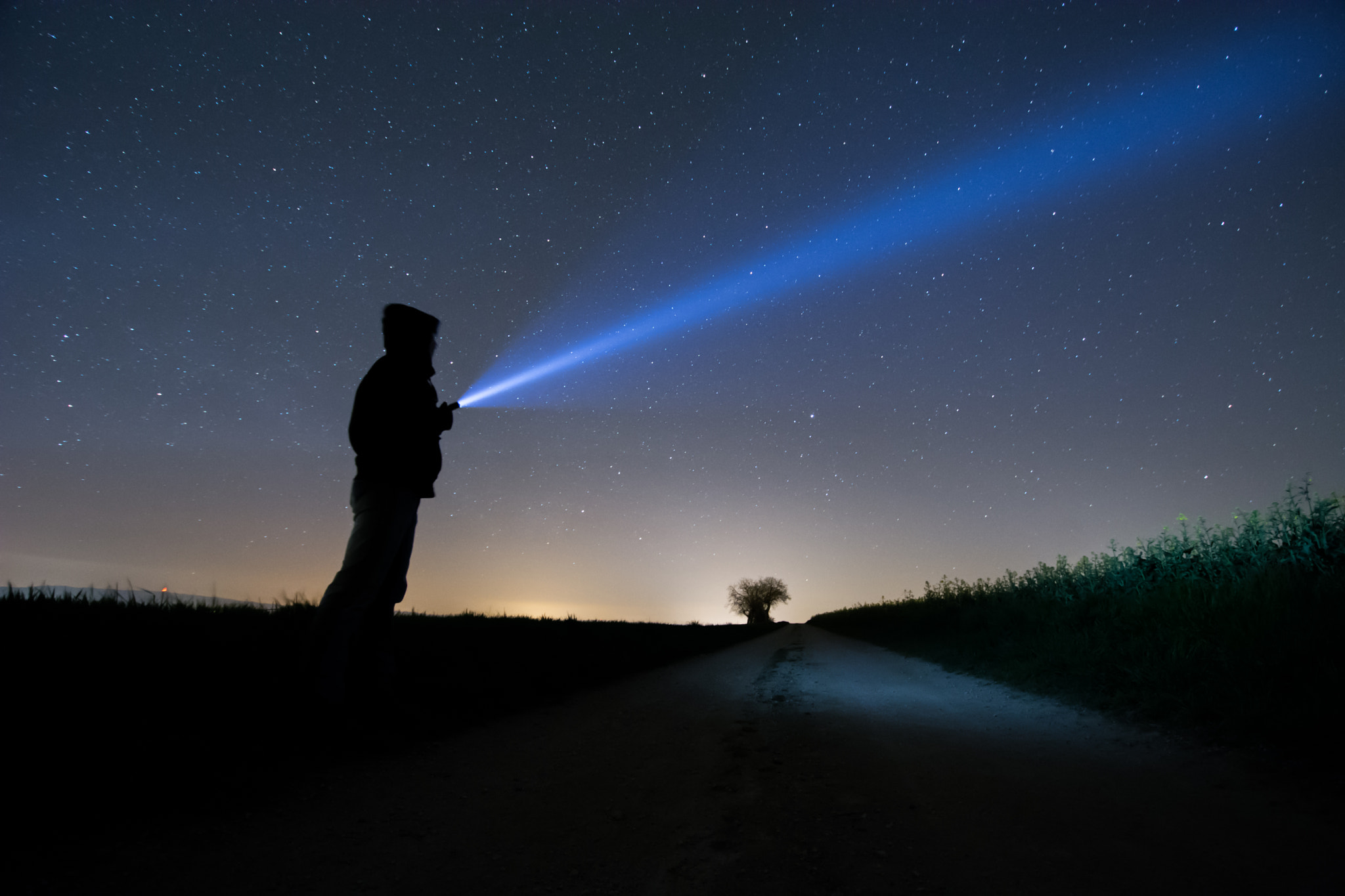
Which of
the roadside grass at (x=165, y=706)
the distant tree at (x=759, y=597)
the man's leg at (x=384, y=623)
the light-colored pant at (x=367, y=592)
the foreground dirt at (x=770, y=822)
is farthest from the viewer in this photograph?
the distant tree at (x=759, y=597)

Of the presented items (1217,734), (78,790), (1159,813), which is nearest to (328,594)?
(78,790)

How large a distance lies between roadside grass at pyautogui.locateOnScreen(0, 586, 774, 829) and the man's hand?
192cm

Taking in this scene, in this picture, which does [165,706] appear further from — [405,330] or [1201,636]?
[1201,636]

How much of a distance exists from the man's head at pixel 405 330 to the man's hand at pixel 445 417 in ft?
1.71

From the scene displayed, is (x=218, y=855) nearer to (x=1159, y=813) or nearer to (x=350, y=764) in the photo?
(x=350, y=764)

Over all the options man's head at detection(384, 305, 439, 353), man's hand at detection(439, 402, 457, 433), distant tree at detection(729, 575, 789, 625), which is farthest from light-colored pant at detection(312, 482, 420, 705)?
distant tree at detection(729, 575, 789, 625)

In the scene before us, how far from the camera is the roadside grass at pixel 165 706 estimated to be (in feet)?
9.55

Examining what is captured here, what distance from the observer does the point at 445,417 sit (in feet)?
16.3

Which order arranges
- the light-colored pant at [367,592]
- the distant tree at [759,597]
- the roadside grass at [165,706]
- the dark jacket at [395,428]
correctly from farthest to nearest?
the distant tree at [759,597]
the dark jacket at [395,428]
the light-colored pant at [367,592]
the roadside grass at [165,706]

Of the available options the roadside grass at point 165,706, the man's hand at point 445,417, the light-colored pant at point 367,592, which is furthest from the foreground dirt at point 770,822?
the man's hand at point 445,417

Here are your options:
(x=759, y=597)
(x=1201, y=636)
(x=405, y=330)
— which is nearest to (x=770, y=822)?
(x=405, y=330)

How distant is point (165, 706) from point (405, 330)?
3.06 m

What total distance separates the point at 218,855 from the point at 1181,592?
9884 millimetres

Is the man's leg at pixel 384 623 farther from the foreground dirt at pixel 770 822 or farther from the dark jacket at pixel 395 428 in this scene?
the foreground dirt at pixel 770 822
